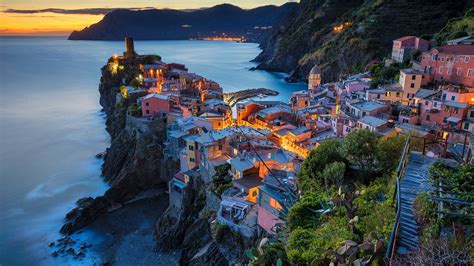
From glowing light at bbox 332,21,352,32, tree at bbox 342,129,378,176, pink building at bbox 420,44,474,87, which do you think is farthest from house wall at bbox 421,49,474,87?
glowing light at bbox 332,21,352,32

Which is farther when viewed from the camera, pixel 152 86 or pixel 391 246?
pixel 152 86

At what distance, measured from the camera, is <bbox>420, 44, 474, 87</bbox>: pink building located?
27.2 meters

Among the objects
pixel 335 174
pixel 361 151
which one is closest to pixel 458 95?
pixel 361 151

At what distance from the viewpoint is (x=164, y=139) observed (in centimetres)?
3136

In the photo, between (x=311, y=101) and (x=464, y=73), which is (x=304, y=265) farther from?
(x=311, y=101)

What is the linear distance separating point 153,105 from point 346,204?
2638cm

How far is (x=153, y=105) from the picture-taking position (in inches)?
1278

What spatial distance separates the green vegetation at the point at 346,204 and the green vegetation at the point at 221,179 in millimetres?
6239

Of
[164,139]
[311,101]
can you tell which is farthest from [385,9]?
[164,139]

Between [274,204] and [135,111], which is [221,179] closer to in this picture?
[274,204]

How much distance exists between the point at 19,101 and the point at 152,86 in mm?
39512

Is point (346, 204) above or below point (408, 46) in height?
below

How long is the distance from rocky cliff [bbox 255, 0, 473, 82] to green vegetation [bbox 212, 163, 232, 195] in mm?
39022

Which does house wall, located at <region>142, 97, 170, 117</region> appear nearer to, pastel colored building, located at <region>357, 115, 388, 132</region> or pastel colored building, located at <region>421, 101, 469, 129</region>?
pastel colored building, located at <region>357, 115, 388, 132</region>
